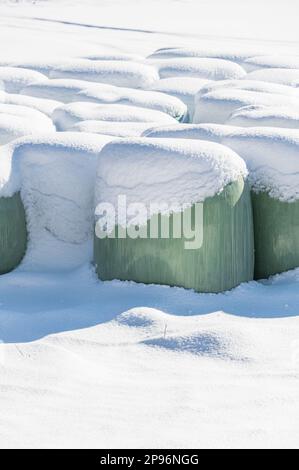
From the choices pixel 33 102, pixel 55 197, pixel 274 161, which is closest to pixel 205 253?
pixel 274 161

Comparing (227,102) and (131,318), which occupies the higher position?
(227,102)

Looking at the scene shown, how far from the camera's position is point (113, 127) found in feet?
10.4

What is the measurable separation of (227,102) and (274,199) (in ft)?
3.43

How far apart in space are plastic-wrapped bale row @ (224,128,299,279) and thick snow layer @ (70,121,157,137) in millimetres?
588

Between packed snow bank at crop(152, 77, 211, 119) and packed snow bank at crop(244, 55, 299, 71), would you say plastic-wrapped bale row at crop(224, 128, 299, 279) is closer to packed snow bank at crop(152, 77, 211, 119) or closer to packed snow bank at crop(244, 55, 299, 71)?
packed snow bank at crop(152, 77, 211, 119)

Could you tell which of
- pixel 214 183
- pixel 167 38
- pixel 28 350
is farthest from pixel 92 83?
pixel 167 38

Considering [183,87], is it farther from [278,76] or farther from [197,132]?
[197,132]

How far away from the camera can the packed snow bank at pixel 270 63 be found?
470 cm

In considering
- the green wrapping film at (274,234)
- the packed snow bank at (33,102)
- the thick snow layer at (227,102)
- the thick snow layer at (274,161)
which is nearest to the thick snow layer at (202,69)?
the thick snow layer at (227,102)

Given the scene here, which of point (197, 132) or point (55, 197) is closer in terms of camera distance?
point (55, 197)

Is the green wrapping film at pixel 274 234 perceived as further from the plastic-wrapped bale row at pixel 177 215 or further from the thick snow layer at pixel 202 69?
the thick snow layer at pixel 202 69

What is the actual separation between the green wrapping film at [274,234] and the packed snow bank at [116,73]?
1900mm

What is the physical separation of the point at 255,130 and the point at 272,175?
201 mm

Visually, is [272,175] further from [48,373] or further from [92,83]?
[92,83]
